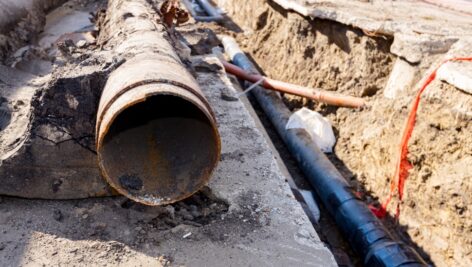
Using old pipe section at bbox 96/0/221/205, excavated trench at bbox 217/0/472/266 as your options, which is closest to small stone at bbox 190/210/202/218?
old pipe section at bbox 96/0/221/205

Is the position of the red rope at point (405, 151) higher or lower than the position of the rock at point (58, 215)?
higher

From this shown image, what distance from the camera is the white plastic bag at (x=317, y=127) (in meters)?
4.88

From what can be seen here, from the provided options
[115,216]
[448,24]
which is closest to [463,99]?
[448,24]

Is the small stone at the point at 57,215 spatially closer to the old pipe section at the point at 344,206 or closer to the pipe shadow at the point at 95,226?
the pipe shadow at the point at 95,226

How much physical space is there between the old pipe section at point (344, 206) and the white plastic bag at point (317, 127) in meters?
0.11

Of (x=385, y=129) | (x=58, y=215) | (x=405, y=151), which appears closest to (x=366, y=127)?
(x=385, y=129)

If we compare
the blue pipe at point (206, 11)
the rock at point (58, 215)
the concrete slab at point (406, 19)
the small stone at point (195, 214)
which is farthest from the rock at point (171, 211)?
the blue pipe at point (206, 11)

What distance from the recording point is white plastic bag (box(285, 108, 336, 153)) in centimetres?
488

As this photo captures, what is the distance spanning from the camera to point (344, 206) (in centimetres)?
373

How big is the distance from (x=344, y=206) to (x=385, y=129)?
91cm

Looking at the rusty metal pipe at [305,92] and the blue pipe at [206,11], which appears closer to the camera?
the rusty metal pipe at [305,92]

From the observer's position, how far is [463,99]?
3.31 m

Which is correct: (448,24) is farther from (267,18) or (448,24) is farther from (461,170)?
(267,18)

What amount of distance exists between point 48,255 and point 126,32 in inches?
76.6
